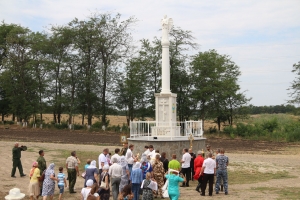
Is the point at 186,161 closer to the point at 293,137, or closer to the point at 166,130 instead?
the point at 166,130

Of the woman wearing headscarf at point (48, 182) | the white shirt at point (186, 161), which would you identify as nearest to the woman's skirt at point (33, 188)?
the woman wearing headscarf at point (48, 182)

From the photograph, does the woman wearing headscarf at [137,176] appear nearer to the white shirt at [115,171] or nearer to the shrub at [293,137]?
the white shirt at [115,171]

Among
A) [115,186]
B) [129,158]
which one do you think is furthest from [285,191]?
[115,186]

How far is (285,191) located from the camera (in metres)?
14.8

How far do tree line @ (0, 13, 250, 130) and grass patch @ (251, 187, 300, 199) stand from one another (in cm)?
3256

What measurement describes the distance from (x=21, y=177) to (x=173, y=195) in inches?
375

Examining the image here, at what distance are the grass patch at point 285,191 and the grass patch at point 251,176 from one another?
2.15 meters

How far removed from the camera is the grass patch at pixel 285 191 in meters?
13.6

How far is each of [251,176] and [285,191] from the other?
4.39 meters

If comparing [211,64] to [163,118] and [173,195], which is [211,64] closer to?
[163,118]

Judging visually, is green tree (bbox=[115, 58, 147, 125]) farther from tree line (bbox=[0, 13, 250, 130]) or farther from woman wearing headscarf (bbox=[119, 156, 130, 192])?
woman wearing headscarf (bbox=[119, 156, 130, 192])

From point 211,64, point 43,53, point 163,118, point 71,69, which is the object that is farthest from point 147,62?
point 163,118

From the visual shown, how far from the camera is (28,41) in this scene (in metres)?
55.9

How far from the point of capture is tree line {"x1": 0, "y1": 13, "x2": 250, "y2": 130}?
49.8 m
